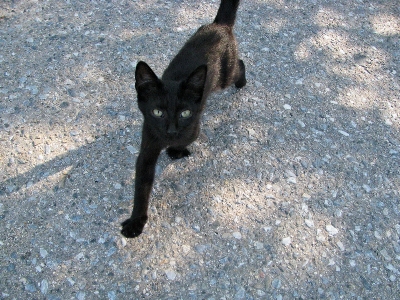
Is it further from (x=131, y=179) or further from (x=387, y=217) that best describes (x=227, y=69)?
(x=387, y=217)

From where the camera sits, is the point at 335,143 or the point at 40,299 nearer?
the point at 40,299

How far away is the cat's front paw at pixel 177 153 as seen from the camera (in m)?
3.03

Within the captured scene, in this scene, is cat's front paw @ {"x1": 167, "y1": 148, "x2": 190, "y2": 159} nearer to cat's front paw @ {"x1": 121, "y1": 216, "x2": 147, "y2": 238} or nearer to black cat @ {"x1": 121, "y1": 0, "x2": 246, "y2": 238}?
black cat @ {"x1": 121, "y1": 0, "x2": 246, "y2": 238}

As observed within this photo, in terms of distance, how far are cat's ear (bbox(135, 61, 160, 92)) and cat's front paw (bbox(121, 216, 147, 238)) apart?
0.89 metres

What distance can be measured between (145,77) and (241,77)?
1.31 metres

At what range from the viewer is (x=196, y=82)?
2492mm

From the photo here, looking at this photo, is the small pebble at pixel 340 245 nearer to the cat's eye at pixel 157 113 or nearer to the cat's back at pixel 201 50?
the cat's eye at pixel 157 113

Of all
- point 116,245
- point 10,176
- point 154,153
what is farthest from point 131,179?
point 10,176

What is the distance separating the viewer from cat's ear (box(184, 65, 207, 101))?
2426 mm

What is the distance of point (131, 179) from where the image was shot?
288 centimetres

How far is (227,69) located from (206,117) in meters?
0.45

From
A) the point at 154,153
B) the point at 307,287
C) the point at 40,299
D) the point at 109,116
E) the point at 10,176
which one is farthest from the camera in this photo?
the point at 109,116

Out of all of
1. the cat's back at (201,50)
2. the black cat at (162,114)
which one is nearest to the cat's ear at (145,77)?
the black cat at (162,114)

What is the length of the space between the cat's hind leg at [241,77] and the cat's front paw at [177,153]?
0.92 metres
